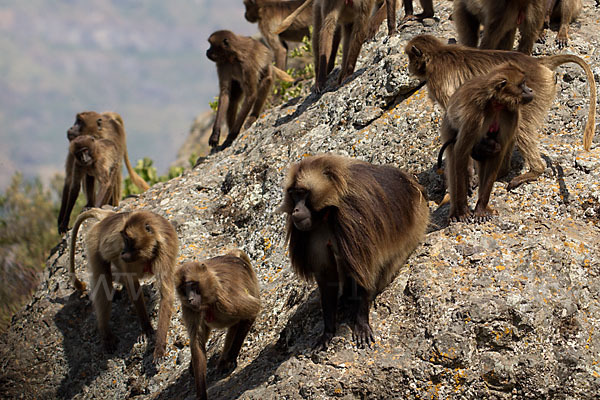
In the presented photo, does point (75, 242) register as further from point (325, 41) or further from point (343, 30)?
point (343, 30)

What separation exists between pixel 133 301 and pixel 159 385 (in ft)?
3.69

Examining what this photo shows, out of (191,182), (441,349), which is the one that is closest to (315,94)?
(191,182)

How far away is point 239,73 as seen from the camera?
10938 mm

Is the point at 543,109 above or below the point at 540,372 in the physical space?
above

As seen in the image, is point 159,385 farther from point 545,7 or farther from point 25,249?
point 25,249

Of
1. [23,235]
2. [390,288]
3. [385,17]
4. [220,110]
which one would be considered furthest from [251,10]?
[390,288]

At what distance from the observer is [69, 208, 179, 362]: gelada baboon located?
271 inches

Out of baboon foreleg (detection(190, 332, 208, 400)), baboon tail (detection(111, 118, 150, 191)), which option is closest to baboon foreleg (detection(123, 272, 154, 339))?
baboon foreleg (detection(190, 332, 208, 400))

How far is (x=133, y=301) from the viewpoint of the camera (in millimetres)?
7000

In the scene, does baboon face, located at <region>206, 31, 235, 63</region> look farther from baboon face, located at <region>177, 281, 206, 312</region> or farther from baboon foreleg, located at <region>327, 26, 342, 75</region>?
baboon face, located at <region>177, 281, 206, 312</region>

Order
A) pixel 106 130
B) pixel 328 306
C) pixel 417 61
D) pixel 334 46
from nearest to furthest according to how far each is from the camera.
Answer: pixel 328 306
pixel 417 61
pixel 334 46
pixel 106 130

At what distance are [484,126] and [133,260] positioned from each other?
402cm

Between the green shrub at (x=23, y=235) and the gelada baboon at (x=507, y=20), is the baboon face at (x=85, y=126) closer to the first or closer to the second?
the green shrub at (x=23, y=235)

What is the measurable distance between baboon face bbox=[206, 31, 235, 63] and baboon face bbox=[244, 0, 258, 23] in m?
3.80
